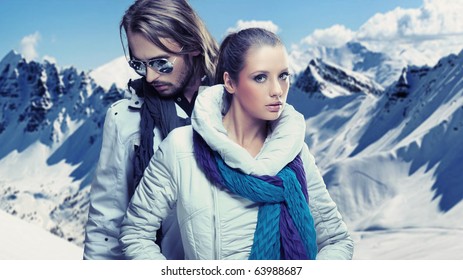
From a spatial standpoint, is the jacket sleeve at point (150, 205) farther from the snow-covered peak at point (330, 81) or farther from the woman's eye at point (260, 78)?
the snow-covered peak at point (330, 81)

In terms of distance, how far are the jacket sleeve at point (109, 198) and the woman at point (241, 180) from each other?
1.67 feet

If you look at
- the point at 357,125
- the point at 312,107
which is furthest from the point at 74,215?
the point at 357,125

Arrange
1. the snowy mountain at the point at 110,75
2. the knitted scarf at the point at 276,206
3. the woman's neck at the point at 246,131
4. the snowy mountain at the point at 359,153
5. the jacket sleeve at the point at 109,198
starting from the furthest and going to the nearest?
the snowy mountain at the point at 110,75
the snowy mountain at the point at 359,153
the jacket sleeve at the point at 109,198
the woman's neck at the point at 246,131
the knitted scarf at the point at 276,206

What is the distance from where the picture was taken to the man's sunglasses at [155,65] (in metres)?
3.52

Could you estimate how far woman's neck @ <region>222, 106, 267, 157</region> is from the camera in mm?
3078

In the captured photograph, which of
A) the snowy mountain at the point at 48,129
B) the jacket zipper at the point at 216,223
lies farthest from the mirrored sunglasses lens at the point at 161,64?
the snowy mountain at the point at 48,129

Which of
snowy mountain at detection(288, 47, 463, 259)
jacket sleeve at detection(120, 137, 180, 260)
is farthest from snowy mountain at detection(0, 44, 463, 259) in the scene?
jacket sleeve at detection(120, 137, 180, 260)

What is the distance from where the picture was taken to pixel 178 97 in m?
3.72

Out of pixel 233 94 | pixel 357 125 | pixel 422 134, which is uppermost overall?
pixel 357 125

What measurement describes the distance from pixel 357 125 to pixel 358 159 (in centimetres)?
2686

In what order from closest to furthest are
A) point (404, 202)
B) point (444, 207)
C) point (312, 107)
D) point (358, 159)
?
point (444, 207), point (404, 202), point (358, 159), point (312, 107)

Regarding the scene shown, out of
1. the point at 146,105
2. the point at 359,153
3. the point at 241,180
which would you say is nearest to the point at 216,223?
the point at 241,180

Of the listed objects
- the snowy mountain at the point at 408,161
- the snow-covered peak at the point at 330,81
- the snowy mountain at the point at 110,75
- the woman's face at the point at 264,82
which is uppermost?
the snowy mountain at the point at 110,75
